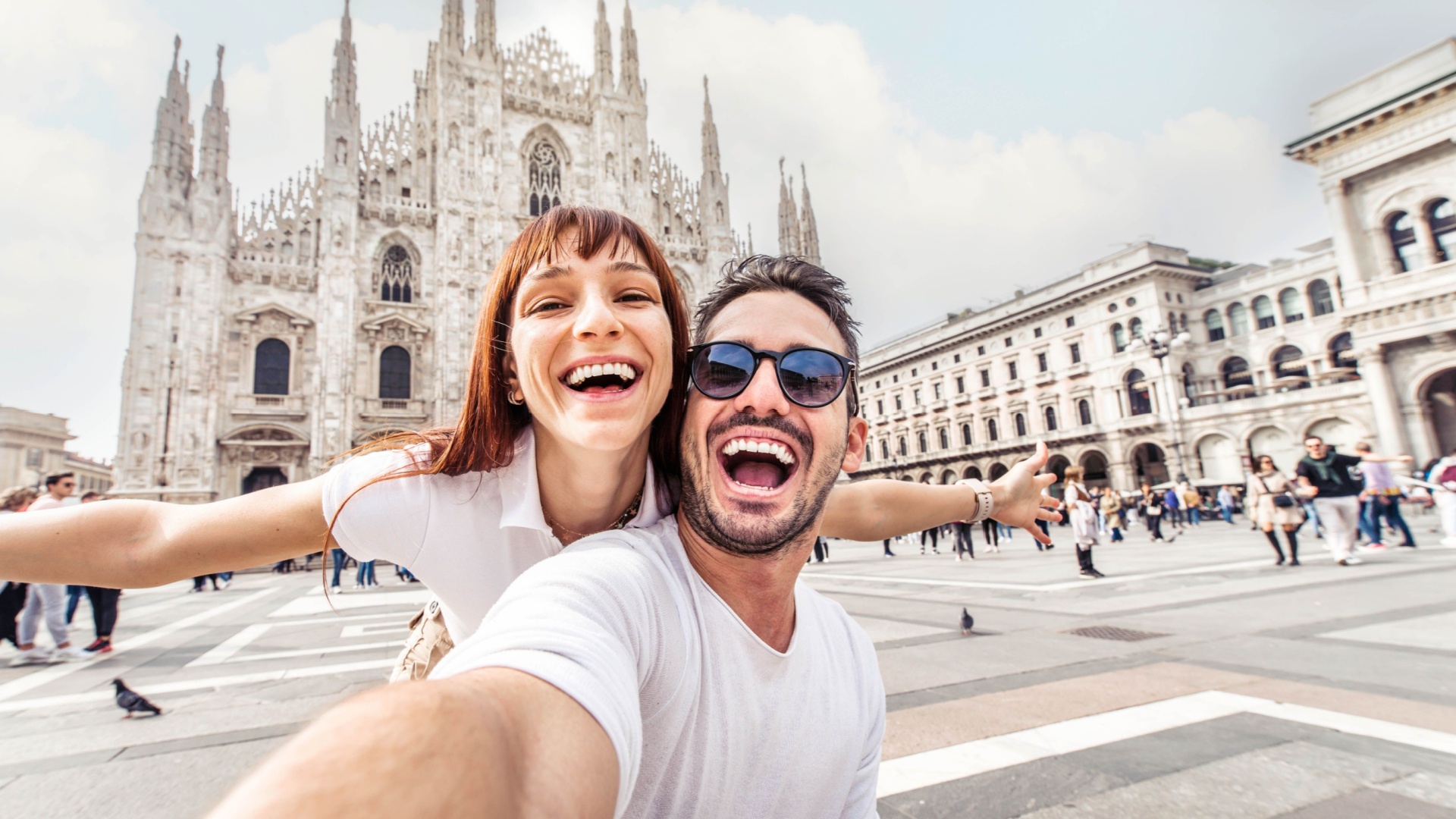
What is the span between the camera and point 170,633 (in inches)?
251

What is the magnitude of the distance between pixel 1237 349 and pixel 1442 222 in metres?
8.81

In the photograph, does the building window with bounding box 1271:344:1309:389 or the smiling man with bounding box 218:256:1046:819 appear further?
the building window with bounding box 1271:344:1309:389

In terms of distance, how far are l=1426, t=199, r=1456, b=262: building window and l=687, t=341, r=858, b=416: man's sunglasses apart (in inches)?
1191

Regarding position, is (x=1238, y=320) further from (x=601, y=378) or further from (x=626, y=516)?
(x=601, y=378)

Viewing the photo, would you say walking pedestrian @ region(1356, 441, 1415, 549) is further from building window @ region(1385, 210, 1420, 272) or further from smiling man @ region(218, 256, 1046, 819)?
building window @ region(1385, 210, 1420, 272)

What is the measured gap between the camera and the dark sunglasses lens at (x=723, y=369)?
3.89ft

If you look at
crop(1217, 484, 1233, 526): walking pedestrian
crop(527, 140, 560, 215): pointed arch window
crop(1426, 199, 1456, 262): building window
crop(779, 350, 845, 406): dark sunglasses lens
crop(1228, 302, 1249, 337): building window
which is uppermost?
crop(527, 140, 560, 215): pointed arch window

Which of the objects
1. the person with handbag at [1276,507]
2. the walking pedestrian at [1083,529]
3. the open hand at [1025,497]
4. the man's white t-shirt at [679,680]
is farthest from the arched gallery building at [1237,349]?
the man's white t-shirt at [679,680]

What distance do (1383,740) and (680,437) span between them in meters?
2.56

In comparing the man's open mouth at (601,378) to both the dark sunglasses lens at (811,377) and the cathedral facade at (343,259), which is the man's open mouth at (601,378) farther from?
the cathedral facade at (343,259)

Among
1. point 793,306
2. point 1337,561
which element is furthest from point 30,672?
point 1337,561

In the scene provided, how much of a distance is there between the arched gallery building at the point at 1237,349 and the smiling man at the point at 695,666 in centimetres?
2123

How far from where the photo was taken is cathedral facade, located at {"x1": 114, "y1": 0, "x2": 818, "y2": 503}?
62.7 ft

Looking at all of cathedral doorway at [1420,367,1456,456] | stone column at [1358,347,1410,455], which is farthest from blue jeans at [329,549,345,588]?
cathedral doorway at [1420,367,1456,456]
